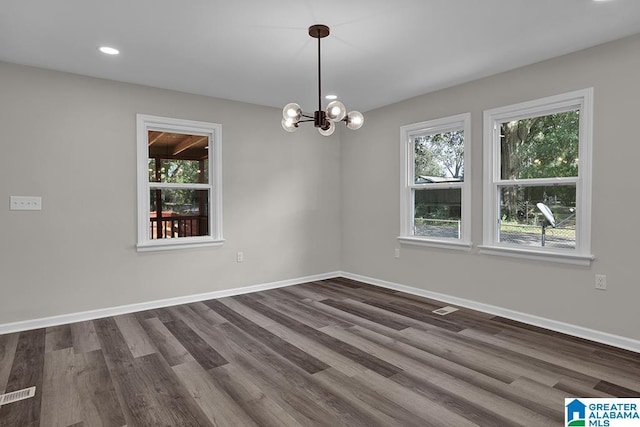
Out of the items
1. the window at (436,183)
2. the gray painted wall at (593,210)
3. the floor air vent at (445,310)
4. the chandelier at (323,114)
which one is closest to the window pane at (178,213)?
the chandelier at (323,114)

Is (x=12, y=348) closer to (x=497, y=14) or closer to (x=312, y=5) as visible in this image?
(x=312, y=5)

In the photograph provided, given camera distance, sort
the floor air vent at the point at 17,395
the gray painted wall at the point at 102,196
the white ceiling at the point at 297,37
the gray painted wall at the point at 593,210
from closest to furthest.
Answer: the floor air vent at the point at 17,395 → the white ceiling at the point at 297,37 → the gray painted wall at the point at 593,210 → the gray painted wall at the point at 102,196

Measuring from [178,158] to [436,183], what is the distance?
3230mm

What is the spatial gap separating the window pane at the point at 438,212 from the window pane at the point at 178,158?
2810 millimetres

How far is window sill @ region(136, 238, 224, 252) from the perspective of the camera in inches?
162

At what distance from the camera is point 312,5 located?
2.52m

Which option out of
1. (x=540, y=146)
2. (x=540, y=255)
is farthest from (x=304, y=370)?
(x=540, y=146)

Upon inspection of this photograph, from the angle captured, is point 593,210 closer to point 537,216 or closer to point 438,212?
point 537,216

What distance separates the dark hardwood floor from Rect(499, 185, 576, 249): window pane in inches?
33.9

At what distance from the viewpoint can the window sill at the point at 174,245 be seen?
13.5ft

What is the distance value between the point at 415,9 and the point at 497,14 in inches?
24.0

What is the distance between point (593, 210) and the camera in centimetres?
318

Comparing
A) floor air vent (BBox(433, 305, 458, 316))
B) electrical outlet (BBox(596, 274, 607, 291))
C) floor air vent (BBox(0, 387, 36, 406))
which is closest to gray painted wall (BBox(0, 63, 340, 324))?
floor air vent (BBox(0, 387, 36, 406))

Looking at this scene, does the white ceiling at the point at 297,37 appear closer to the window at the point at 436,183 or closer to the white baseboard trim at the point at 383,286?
the window at the point at 436,183
